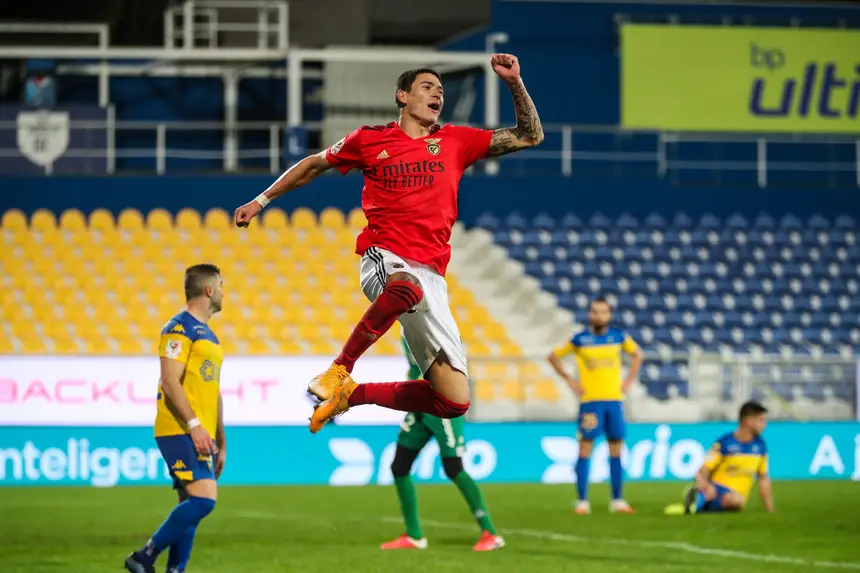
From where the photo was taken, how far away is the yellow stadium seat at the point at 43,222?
69.5ft

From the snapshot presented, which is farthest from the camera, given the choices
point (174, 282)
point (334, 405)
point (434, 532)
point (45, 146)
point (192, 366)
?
point (45, 146)

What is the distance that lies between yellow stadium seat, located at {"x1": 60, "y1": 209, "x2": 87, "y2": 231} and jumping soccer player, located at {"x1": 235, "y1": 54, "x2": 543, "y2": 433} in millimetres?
14916

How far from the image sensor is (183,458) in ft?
24.3

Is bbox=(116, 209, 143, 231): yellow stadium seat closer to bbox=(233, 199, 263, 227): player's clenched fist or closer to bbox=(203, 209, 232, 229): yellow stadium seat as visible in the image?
bbox=(203, 209, 232, 229): yellow stadium seat

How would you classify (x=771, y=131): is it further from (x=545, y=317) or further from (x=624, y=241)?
(x=545, y=317)

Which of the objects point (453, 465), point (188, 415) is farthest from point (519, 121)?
point (453, 465)

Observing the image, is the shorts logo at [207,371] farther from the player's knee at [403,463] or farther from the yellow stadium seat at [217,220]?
the yellow stadium seat at [217,220]

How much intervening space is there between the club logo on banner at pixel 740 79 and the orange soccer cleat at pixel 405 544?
1452 centimetres

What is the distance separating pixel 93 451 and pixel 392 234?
10.1 metres

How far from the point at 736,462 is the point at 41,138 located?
545 inches

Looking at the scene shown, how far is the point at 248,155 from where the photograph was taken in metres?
23.1

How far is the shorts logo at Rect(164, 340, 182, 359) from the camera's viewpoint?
289 inches

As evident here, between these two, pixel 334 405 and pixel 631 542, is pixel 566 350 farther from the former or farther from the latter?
pixel 334 405

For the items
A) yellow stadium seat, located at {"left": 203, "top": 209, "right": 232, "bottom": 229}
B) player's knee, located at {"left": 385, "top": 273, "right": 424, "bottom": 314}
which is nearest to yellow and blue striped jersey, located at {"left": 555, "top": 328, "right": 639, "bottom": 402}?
player's knee, located at {"left": 385, "top": 273, "right": 424, "bottom": 314}
